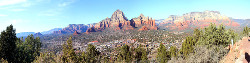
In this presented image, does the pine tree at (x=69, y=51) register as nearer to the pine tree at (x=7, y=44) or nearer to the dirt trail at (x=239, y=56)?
the dirt trail at (x=239, y=56)

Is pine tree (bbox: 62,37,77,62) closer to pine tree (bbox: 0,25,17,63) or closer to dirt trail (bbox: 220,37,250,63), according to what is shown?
dirt trail (bbox: 220,37,250,63)

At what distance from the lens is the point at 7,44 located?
23.1 metres

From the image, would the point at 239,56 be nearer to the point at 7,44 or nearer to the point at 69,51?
the point at 69,51

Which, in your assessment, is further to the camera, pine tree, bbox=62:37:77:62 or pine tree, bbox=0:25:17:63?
pine tree, bbox=0:25:17:63

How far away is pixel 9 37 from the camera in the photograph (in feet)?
78.0

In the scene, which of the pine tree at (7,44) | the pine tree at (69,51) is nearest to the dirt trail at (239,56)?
the pine tree at (69,51)

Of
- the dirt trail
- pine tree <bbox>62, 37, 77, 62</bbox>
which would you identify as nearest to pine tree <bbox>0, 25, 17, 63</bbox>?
pine tree <bbox>62, 37, 77, 62</bbox>

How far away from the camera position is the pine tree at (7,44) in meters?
22.5

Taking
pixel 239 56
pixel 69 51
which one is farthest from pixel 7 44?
pixel 239 56

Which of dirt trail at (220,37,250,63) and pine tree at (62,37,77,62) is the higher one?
pine tree at (62,37,77,62)

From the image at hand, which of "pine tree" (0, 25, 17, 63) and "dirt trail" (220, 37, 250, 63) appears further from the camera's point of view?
"pine tree" (0, 25, 17, 63)

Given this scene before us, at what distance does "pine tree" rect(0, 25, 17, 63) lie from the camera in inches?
885

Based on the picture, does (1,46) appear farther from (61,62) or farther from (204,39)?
(204,39)

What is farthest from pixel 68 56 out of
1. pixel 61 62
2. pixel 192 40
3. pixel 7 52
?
pixel 192 40
